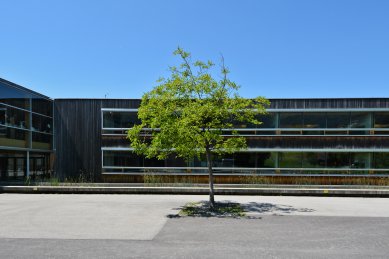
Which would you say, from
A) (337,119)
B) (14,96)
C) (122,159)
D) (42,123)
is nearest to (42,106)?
(42,123)

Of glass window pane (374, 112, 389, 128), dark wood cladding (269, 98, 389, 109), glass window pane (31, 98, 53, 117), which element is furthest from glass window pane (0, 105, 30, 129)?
glass window pane (374, 112, 389, 128)

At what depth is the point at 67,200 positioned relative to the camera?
16516 mm

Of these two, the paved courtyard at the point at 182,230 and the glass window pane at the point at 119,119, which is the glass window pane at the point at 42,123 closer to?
the glass window pane at the point at 119,119

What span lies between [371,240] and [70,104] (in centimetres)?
2146

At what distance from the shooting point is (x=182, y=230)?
33.7 feet

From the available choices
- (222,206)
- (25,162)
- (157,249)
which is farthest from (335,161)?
(25,162)

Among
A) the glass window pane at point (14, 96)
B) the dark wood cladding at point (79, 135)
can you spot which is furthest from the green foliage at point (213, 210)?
the glass window pane at point (14, 96)

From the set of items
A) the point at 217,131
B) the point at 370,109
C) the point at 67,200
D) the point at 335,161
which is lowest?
the point at 67,200

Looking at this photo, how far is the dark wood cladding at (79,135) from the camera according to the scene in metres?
24.7

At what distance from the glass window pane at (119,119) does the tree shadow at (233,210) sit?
1086 cm

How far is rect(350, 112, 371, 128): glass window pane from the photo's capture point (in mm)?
24000

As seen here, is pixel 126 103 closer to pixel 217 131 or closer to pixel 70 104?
pixel 70 104

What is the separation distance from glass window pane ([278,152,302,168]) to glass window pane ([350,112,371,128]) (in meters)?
4.25

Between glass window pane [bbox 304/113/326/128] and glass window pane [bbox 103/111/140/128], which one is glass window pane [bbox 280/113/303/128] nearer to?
glass window pane [bbox 304/113/326/128]
